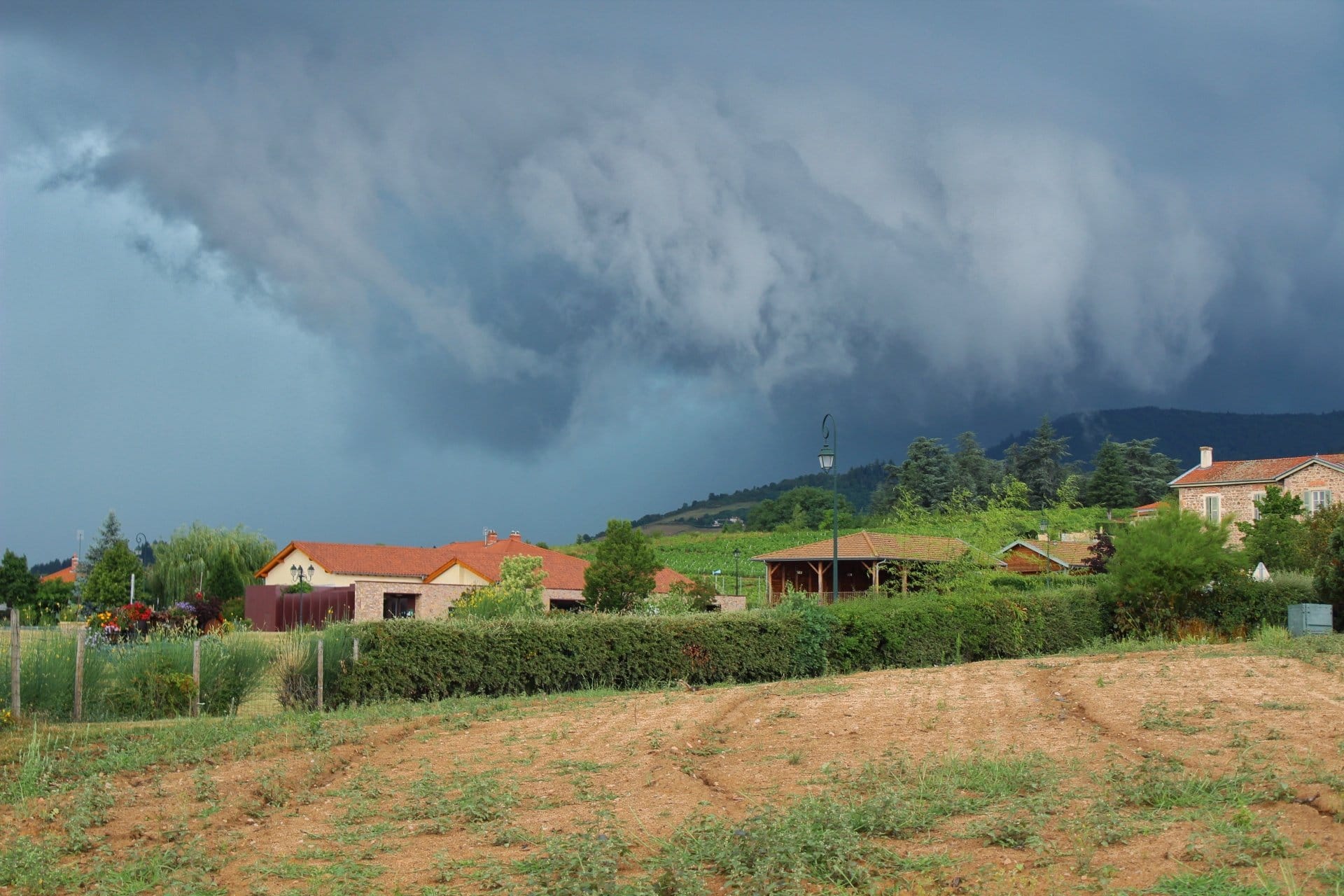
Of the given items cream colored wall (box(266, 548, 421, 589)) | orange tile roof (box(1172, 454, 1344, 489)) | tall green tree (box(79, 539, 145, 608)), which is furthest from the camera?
orange tile roof (box(1172, 454, 1344, 489))

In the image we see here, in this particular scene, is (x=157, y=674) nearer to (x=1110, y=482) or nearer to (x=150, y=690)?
(x=150, y=690)

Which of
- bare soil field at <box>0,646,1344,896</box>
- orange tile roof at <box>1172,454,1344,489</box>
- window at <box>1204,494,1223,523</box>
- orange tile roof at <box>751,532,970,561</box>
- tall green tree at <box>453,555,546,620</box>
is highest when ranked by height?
orange tile roof at <box>1172,454,1344,489</box>

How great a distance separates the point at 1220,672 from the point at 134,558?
153 feet

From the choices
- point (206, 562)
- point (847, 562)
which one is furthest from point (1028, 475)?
point (206, 562)

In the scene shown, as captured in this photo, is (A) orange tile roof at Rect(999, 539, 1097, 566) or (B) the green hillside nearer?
(B) the green hillside

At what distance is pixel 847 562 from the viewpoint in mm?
49656

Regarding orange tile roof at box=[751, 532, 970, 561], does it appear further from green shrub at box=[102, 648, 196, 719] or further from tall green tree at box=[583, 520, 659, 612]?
green shrub at box=[102, 648, 196, 719]

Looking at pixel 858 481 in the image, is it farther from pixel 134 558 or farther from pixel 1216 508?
pixel 134 558

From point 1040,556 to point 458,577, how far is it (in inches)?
1131

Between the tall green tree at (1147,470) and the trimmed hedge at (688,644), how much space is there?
7082 centimetres

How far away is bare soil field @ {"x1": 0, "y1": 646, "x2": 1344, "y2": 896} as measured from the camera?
6.07 meters

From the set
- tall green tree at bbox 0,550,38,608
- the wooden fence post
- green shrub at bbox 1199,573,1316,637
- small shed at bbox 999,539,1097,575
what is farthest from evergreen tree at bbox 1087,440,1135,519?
the wooden fence post

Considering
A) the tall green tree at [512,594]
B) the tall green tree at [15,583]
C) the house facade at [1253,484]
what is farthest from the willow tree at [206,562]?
the house facade at [1253,484]

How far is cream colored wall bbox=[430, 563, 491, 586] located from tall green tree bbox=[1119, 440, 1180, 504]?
6352 cm
